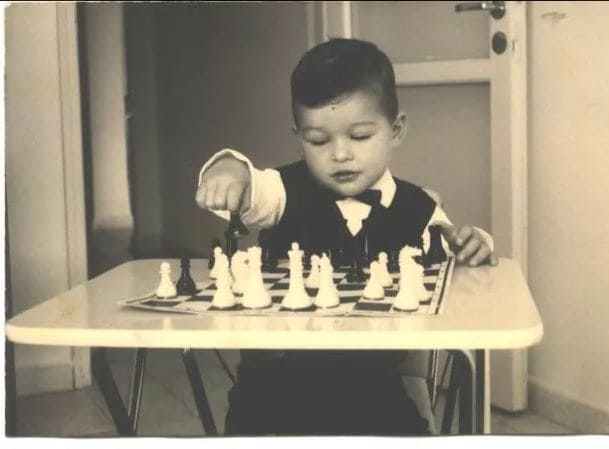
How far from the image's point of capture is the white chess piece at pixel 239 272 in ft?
3.66

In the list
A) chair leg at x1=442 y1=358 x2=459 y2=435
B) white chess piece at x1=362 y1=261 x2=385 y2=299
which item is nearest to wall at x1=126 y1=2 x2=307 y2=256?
white chess piece at x1=362 y1=261 x2=385 y2=299

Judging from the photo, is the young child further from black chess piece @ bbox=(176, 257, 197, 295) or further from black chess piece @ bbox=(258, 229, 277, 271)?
black chess piece @ bbox=(176, 257, 197, 295)

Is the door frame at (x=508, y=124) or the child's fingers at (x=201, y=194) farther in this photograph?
the door frame at (x=508, y=124)

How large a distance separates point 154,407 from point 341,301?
0.44m

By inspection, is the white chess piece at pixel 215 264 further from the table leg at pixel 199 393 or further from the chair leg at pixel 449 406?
the chair leg at pixel 449 406

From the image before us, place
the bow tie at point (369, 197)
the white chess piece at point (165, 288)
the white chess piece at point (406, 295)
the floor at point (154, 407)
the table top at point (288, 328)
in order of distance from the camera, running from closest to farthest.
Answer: the table top at point (288, 328), the white chess piece at point (406, 295), the white chess piece at point (165, 288), the floor at point (154, 407), the bow tie at point (369, 197)

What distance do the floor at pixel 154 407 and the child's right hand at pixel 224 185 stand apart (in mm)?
219

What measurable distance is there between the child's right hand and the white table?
231 mm

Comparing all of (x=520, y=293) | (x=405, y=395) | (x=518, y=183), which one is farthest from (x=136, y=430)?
(x=518, y=183)

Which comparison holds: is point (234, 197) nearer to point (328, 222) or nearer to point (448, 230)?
point (328, 222)

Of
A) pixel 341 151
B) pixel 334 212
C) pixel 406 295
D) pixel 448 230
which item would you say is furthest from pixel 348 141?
pixel 406 295

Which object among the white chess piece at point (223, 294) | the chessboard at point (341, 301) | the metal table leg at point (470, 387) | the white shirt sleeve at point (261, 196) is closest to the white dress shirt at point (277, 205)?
the white shirt sleeve at point (261, 196)

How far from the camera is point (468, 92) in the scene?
5.26 feet

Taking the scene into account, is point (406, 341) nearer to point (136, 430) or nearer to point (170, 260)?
point (136, 430)
